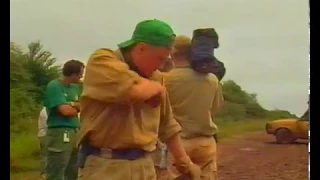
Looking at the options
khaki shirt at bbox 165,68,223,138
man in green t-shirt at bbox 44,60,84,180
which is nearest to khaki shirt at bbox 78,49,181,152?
man in green t-shirt at bbox 44,60,84,180

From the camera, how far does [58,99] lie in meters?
2.05

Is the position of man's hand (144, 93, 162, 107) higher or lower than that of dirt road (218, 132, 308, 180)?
higher

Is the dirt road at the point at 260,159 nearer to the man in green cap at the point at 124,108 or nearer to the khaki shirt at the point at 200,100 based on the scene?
the khaki shirt at the point at 200,100

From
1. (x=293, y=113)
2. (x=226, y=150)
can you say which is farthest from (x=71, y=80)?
(x=293, y=113)

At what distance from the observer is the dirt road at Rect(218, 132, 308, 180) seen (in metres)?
2.12

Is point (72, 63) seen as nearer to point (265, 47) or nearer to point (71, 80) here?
point (71, 80)

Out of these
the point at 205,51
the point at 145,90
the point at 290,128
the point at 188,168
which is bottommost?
the point at 188,168

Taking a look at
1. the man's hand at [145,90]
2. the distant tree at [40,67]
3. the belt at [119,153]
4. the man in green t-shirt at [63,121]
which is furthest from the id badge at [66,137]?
the man's hand at [145,90]

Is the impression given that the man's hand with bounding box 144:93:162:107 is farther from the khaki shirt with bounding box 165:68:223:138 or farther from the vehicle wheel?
the vehicle wheel

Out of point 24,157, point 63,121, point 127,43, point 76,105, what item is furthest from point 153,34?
point 24,157

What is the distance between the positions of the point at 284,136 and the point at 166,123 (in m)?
0.37

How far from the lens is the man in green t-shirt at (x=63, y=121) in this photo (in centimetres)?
198

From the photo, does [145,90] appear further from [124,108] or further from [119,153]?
[119,153]

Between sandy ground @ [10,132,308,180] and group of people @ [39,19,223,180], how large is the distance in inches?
1.8
